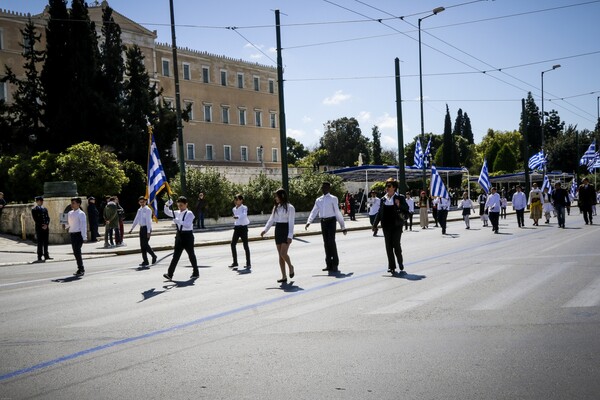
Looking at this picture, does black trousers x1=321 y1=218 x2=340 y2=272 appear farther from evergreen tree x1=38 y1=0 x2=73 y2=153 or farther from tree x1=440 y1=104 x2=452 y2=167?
tree x1=440 y1=104 x2=452 y2=167

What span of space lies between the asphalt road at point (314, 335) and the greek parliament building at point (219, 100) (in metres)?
48.8

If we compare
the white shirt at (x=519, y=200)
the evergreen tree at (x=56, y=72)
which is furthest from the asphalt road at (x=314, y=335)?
the evergreen tree at (x=56, y=72)

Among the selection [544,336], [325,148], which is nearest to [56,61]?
[544,336]

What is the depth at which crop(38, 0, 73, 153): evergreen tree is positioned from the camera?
42844 millimetres

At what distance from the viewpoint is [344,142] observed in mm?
94000

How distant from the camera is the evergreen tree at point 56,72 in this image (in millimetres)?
42844

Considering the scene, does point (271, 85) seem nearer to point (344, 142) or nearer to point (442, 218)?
point (344, 142)

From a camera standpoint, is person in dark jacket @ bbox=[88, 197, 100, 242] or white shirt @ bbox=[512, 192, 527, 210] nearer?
person in dark jacket @ bbox=[88, 197, 100, 242]

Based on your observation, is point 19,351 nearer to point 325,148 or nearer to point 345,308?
point 345,308

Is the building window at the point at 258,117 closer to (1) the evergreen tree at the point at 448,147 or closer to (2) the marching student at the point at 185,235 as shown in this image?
(1) the evergreen tree at the point at 448,147

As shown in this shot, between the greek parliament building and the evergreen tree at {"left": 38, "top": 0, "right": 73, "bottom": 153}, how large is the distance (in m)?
13.6

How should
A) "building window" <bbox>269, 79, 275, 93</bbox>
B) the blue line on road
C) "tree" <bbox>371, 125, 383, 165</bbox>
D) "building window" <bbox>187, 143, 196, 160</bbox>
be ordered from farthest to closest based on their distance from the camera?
"tree" <bbox>371, 125, 383, 165</bbox>
"building window" <bbox>269, 79, 275, 93</bbox>
"building window" <bbox>187, 143, 196, 160</bbox>
the blue line on road

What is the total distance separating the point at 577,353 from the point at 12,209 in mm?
25760

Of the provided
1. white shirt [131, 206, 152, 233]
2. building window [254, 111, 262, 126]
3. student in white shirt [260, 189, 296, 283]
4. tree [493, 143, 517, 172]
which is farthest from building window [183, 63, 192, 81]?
student in white shirt [260, 189, 296, 283]
